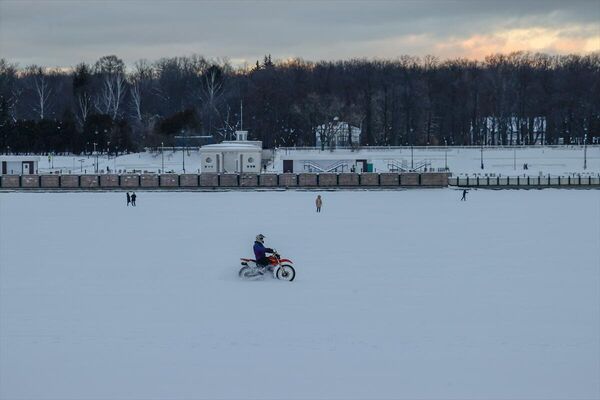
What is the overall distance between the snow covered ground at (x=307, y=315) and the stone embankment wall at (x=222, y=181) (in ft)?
110

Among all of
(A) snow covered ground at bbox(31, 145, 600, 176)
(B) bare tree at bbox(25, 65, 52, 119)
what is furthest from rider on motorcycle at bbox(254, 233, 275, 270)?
(B) bare tree at bbox(25, 65, 52, 119)

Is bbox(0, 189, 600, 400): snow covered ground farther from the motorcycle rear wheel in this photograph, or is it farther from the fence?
the fence

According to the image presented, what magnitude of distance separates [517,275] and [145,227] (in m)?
16.7

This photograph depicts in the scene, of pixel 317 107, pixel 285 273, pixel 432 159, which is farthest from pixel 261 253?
pixel 317 107

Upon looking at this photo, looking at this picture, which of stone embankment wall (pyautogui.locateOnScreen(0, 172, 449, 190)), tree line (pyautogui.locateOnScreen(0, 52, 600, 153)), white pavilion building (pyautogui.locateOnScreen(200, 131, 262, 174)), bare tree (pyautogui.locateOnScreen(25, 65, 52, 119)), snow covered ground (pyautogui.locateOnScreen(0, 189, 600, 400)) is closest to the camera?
snow covered ground (pyautogui.locateOnScreen(0, 189, 600, 400))

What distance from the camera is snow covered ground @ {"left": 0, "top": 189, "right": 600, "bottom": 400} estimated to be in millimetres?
13461

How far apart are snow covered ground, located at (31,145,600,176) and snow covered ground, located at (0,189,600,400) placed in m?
47.9

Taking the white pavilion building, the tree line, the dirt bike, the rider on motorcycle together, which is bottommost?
A: the dirt bike

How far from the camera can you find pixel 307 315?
17453 mm

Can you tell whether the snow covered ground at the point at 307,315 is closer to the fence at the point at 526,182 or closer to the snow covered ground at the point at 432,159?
the fence at the point at 526,182

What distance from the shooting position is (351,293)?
64.3 feet

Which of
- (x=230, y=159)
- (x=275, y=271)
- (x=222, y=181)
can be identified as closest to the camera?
(x=275, y=271)

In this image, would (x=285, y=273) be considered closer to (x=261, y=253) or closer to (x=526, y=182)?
(x=261, y=253)

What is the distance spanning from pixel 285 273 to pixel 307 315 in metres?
4.02
